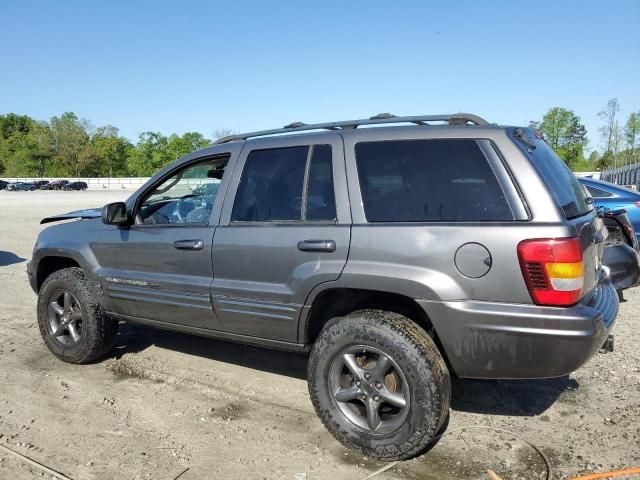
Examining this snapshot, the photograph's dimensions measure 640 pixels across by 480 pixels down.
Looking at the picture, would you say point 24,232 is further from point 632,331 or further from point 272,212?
point 632,331

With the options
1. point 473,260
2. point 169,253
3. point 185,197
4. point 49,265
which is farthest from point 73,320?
point 473,260

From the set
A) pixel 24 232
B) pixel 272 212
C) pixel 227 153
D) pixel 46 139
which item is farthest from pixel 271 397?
pixel 46 139

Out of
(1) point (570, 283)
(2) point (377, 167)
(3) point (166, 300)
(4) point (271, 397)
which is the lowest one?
(4) point (271, 397)

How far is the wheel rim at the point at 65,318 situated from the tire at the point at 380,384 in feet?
8.05

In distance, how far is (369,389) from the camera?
10.1 feet

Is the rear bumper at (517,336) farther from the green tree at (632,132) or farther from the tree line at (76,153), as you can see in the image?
the tree line at (76,153)

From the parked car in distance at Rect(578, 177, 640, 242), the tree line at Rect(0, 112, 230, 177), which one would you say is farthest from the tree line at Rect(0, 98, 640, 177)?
the parked car in distance at Rect(578, 177, 640, 242)

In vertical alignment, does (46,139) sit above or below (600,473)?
above

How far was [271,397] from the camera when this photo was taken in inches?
156

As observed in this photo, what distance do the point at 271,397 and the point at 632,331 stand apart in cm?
371

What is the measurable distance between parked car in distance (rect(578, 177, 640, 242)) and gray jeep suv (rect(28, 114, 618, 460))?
203 inches

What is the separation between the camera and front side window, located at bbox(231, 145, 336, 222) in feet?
11.1

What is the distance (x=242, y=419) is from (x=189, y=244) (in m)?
1.26

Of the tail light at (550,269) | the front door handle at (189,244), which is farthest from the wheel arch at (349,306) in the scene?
the front door handle at (189,244)
